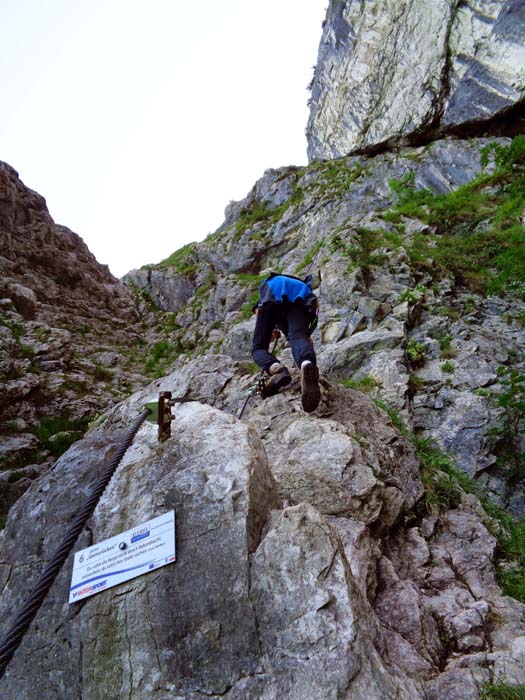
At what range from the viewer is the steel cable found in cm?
229

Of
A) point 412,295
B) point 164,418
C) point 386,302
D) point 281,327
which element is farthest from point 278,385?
point 412,295

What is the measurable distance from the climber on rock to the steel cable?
245 centimetres

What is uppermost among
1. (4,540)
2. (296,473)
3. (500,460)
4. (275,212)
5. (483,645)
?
(275,212)

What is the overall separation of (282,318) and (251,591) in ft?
11.7

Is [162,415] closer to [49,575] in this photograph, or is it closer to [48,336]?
[49,575]

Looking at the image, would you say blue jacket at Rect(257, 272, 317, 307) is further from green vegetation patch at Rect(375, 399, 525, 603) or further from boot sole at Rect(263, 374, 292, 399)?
green vegetation patch at Rect(375, 399, 525, 603)

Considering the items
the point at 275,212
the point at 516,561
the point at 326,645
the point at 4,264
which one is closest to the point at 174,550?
the point at 326,645

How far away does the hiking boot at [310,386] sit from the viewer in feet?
14.8

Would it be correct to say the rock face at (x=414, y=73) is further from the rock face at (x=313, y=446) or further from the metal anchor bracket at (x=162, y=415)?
the metal anchor bracket at (x=162, y=415)

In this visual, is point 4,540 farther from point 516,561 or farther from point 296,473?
point 516,561

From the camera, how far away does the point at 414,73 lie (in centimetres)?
2067

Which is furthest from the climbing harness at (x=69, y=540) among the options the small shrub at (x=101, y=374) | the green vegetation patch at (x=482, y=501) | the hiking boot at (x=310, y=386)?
the small shrub at (x=101, y=374)

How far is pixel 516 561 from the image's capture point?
3.66 metres

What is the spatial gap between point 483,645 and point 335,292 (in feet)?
25.7
